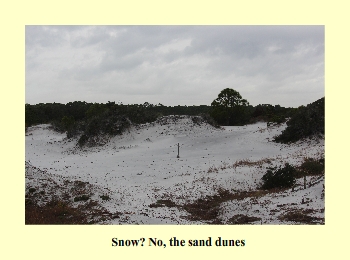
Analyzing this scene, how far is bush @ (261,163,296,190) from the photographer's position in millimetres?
13264

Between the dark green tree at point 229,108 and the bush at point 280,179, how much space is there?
26.7m

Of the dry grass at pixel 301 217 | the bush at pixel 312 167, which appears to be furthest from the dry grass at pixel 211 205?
the bush at pixel 312 167

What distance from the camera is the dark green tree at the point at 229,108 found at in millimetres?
40062

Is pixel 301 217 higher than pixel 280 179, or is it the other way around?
pixel 280 179

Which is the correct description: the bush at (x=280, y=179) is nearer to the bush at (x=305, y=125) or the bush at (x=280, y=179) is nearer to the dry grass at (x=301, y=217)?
the dry grass at (x=301, y=217)

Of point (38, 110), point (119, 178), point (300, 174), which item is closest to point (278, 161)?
point (300, 174)

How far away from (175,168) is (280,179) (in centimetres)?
664

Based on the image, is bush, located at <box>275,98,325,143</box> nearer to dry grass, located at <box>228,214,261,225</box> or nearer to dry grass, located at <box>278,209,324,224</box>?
dry grass, located at <box>278,209,324,224</box>

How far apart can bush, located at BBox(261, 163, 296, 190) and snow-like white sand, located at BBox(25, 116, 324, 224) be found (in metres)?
0.50

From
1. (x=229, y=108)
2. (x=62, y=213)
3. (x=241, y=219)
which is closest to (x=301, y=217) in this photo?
(x=241, y=219)

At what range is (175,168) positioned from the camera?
18359mm

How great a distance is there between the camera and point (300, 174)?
1473 centimetres

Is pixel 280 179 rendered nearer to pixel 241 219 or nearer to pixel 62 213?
pixel 241 219

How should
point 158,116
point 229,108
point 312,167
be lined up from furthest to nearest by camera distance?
point 229,108, point 158,116, point 312,167
